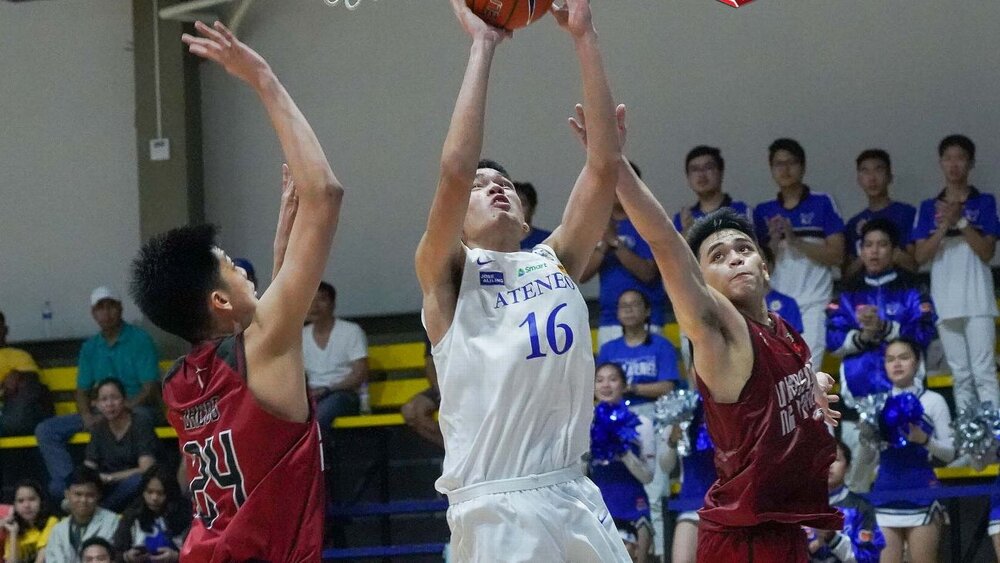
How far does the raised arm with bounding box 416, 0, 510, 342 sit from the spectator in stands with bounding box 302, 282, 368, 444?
19.8 ft

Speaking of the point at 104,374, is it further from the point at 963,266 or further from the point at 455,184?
the point at 455,184

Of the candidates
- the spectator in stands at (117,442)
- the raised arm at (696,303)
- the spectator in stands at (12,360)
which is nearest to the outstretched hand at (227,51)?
the raised arm at (696,303)

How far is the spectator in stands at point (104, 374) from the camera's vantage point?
10.4m

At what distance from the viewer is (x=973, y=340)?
337 inches

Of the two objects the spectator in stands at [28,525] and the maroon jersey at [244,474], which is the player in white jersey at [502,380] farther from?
the spectator in stands at [28,525]

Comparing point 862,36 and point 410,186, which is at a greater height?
point 862,36

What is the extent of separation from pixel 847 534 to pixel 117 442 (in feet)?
18.1

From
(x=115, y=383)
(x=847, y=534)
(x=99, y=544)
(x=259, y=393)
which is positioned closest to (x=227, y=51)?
(x=259, y=393)

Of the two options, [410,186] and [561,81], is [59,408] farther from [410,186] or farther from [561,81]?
[561,81]

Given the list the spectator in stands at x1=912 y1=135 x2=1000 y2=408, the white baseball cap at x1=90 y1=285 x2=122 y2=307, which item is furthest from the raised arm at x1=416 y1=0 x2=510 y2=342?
the white baseball cap at x1=90 y1=285 x2=122 y2=307

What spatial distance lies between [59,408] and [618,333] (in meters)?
4.97

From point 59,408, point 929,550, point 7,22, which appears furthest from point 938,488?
point 7,22

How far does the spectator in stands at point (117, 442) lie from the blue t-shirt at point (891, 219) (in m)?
4.84

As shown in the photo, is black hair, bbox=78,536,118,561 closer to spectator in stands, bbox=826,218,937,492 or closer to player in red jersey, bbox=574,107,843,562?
Result: spectator in stands, bbox=826,218,937,492
